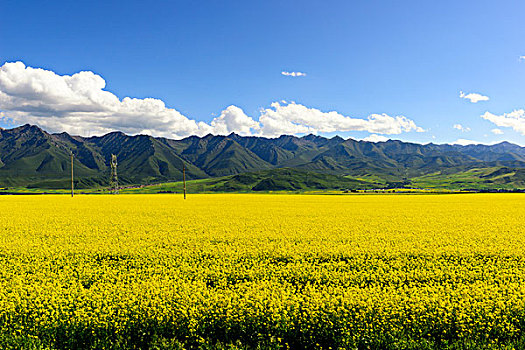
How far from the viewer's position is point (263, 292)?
13.4 meters

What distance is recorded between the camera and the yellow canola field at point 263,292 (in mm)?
11305

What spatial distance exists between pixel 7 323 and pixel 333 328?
11482 mm

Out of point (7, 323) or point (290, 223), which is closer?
point (7, 323)

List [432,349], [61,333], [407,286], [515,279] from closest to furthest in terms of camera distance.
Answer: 1. [432,349]
2. [61,333]
3. [407,286]
4. [515,279]

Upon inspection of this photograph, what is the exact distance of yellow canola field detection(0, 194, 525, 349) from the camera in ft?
37.1

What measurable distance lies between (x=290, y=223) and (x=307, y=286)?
1954 centimetres

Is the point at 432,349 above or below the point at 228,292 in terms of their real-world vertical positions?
below

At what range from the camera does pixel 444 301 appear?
1236cm

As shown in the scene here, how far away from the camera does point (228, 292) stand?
1374 cm

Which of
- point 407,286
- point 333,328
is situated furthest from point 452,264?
point 333,328

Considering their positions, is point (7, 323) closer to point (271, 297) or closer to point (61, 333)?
point (61, 333)

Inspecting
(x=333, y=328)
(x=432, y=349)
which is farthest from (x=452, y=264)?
(x=333, y=328)

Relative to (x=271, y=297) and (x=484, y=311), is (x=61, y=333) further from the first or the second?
(x=484, y=311)

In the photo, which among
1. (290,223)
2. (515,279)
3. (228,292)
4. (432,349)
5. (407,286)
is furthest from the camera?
(290,223)
